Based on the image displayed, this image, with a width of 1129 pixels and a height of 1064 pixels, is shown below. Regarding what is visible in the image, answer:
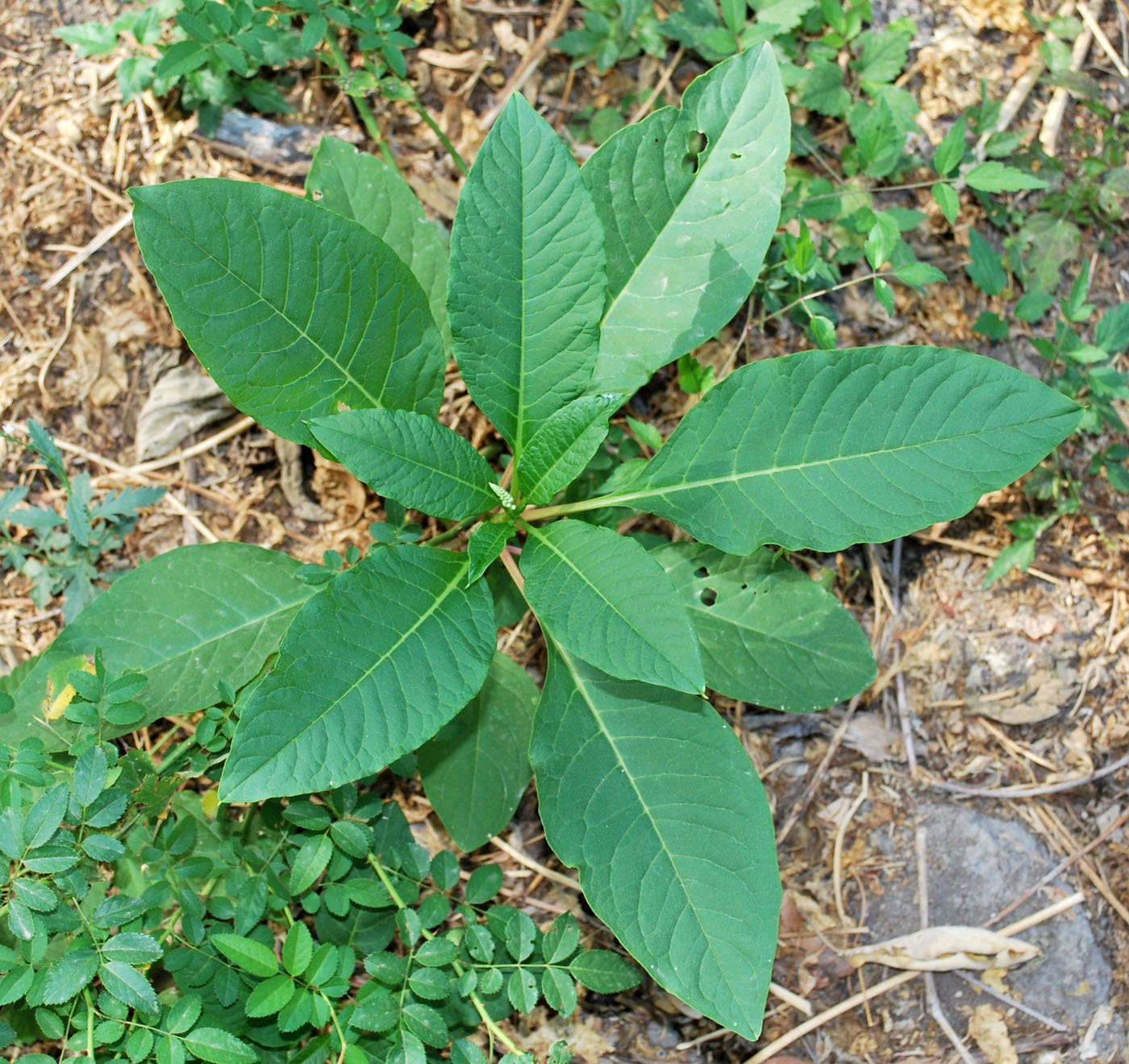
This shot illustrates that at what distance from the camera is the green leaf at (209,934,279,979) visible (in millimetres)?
1766

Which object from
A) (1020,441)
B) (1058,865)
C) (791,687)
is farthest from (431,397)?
(1058,865)

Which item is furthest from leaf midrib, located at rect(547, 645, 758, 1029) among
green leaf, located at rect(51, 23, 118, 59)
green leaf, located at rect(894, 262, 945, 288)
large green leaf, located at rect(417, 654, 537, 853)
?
green leaf, located at rect(51, 23, 118, 59)

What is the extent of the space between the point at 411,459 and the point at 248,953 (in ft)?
3.22

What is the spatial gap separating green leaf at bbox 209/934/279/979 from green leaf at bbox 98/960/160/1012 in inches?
6.9

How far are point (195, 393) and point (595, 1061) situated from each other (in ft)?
6.09

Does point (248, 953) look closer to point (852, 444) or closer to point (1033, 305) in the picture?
point (852, 444)

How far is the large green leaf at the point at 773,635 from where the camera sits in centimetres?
201

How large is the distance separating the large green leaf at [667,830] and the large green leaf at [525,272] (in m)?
0.63

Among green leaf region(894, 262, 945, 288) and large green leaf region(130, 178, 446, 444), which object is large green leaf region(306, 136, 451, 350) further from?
green leaf region(894, 262, 945, 288)

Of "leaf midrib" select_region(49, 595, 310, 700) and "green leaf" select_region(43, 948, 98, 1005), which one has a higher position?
"leaf midrib" select_region(49, 595, 310, 700)

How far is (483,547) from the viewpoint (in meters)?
1.83

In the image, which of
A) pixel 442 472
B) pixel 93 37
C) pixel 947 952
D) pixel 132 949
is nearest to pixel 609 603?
pixel 442 472

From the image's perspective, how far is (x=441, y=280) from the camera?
6.99 ft

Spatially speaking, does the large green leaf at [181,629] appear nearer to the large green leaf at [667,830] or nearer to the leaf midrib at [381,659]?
the leaf midrib at [381,659]
